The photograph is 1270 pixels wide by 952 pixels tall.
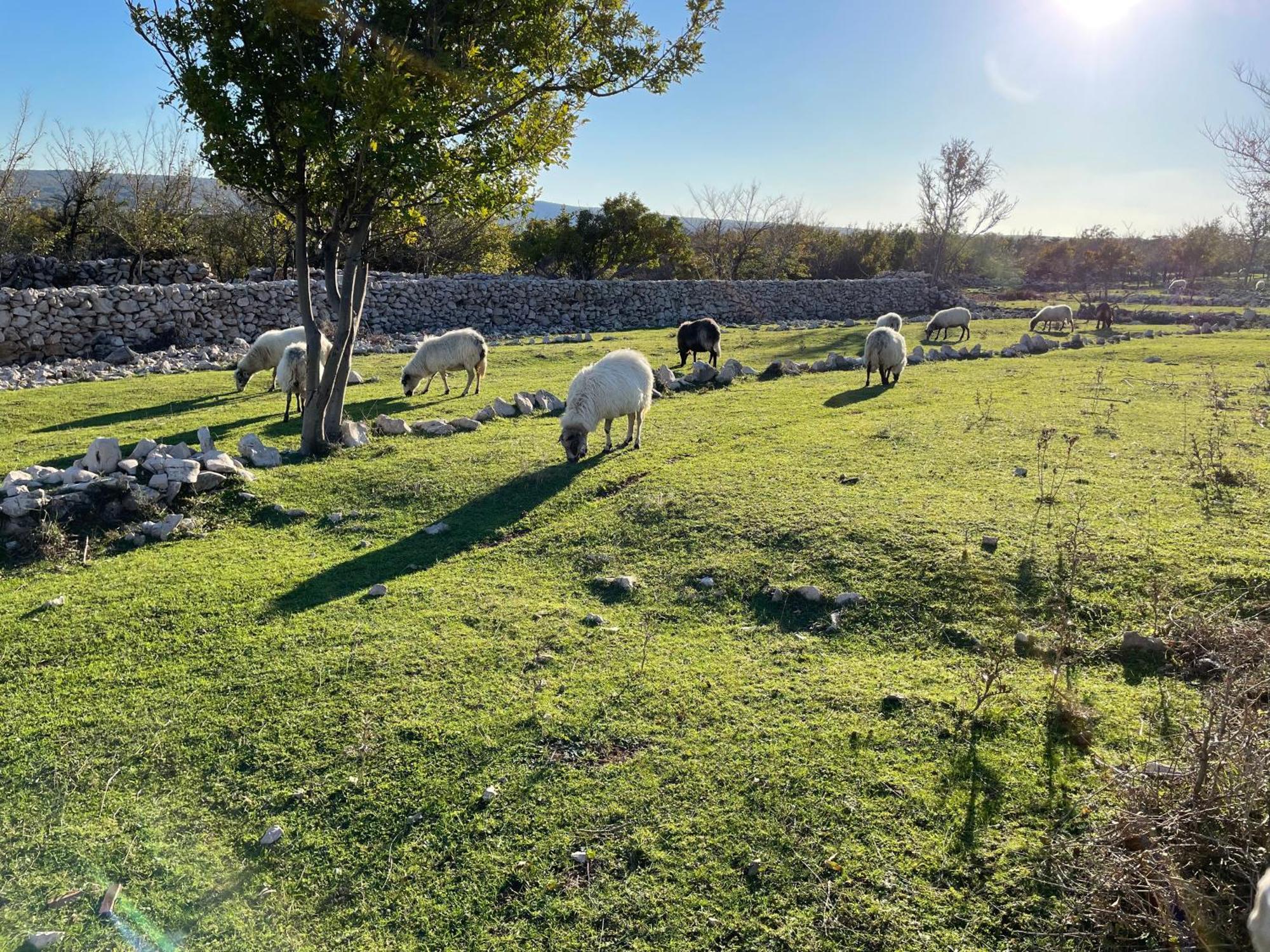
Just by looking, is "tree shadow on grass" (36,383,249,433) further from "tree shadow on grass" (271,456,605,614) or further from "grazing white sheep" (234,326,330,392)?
"tree shadow on grass" (271,456,605,614)

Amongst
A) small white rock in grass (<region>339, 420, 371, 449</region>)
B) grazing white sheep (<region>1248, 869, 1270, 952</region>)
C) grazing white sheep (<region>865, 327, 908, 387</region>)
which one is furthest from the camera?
grazing white sheep (<region>865, 327, 908, 387</region>)

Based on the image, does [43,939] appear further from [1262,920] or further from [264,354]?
[264,354]

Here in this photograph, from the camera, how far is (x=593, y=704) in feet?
15.1

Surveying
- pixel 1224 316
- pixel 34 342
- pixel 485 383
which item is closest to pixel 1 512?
pixel 485 383

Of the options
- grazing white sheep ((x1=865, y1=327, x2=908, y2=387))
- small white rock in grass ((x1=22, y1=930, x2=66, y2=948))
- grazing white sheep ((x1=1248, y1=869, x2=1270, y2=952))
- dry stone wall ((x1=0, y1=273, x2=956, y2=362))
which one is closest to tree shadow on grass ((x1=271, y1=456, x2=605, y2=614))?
small white rock in grass ((x1=22, y1=930, x2=66, y2=948))

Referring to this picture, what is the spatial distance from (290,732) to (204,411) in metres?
11.1

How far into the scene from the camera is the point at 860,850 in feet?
11.2

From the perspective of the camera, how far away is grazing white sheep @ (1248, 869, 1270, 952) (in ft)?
6.91

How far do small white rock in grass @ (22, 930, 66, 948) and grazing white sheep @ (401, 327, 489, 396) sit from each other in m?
12.5

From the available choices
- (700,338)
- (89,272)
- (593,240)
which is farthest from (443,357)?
(593,240)

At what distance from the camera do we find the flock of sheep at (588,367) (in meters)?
9.70

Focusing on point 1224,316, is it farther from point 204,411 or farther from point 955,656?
point 204,411

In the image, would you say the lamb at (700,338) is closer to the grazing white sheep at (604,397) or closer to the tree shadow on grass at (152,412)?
the grazing white sheep at (604,397)

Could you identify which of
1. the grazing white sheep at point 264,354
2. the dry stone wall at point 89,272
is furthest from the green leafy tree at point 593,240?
the grazing white sheep at point 264,354
